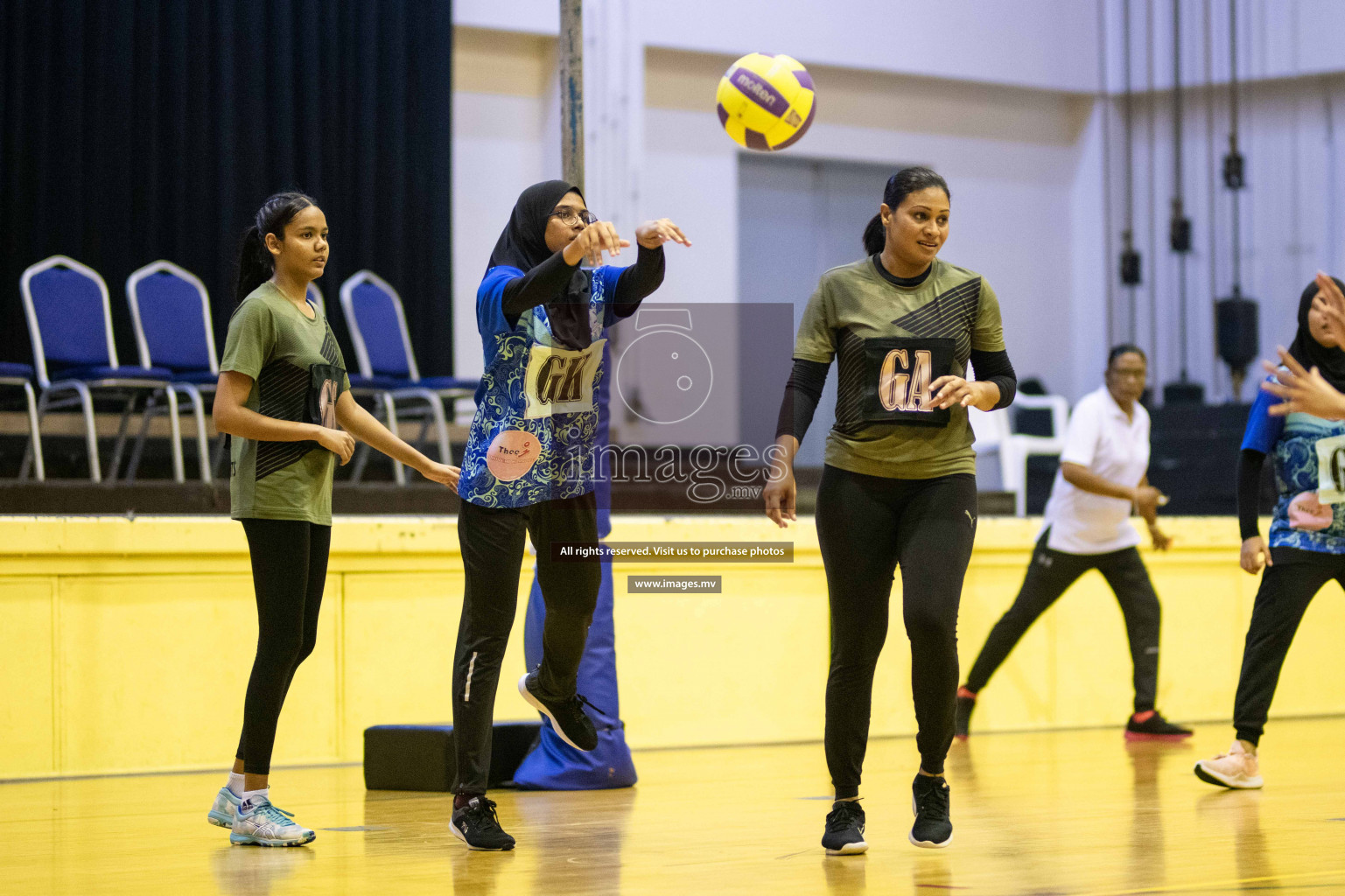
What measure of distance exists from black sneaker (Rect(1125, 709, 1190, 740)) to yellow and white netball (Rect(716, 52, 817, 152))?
118 inches

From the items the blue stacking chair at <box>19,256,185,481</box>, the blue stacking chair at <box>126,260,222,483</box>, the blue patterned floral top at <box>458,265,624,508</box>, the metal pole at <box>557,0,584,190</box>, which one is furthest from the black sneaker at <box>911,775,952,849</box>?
the blue stacking chair at <box>126,260,222,483</box>

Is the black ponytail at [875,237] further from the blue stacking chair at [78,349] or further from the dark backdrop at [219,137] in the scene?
the dark backdrop at [219,137]

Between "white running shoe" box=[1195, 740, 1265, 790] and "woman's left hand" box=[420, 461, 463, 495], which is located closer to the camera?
"woman's left hand" box=[420, 461, 463, 495]

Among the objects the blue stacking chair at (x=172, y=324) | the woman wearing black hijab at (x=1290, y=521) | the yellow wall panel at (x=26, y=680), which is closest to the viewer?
the woman wearing black hijab at (x=1290, y=521)

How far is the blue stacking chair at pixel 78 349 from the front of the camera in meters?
5.95

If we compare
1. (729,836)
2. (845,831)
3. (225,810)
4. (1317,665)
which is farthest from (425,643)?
(1317,665)

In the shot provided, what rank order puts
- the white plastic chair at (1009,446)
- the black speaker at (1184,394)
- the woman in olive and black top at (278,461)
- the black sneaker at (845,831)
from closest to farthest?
the black sneaker at (845,831)
the woman in olive and black top at (278,461)
the white plastic chair at (1009,446)
the black speaker at (1184,394)

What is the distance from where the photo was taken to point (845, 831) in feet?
9.37

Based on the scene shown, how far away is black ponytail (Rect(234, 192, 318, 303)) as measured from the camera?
121 inches

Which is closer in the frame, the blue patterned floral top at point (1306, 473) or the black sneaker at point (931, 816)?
the black sneaker at point (931, 816)

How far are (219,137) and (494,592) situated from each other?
5986 millimetres

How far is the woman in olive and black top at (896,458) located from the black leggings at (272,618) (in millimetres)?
1081

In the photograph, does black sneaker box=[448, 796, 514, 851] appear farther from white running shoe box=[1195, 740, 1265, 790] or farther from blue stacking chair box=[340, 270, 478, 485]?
blue stacking chair box=[340, 270, 478, 485]

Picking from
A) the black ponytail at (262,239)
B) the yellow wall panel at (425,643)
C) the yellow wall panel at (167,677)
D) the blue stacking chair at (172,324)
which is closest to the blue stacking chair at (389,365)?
the blue stacking chair at (172,324)
